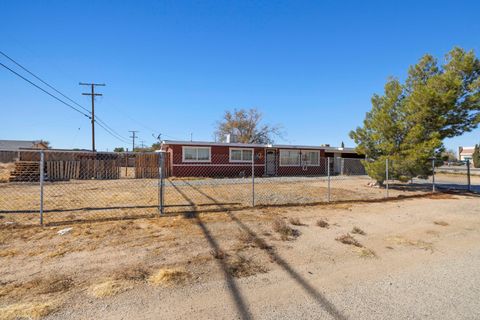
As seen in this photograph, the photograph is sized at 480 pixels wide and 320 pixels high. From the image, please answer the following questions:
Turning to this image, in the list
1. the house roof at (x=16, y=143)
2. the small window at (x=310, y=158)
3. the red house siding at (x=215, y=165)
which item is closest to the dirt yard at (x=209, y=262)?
the red house siding at (x=215, y=165)

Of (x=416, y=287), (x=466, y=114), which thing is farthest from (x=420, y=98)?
(x=416, y=287)

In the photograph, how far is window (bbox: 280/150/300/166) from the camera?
21734 millimetres

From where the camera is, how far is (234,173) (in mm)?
19969

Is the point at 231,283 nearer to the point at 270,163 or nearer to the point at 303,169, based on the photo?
the point at 270,163

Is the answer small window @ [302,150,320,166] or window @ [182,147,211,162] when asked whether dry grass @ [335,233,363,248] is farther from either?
small window @ [302,150,320,166]

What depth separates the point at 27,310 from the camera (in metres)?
2.49

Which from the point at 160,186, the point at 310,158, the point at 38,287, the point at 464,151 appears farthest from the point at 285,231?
the point at 464,151

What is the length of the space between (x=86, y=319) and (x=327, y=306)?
7.70 feet

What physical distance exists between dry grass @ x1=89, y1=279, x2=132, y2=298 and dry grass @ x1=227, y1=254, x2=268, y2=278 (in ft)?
4.17

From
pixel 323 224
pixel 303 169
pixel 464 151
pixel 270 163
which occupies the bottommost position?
pixel 323 224

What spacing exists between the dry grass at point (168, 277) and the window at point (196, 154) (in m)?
15.6

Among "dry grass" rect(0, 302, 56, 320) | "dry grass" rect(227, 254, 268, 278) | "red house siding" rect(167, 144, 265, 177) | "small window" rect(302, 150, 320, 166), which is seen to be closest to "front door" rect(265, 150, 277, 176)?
"red house siding" rect(167, 144, 265, 177)

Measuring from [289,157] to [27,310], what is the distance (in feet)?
67.6

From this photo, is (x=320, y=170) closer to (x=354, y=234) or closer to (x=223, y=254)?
(x=354, y=234)
